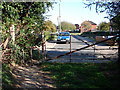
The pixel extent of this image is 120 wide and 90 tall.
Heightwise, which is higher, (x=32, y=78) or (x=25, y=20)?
(x=25, y=20)

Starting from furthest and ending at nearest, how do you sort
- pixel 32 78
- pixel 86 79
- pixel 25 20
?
pixel 25 20 → pixel 32 78 → pixel 86 79

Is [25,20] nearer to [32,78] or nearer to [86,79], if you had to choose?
[32,78]

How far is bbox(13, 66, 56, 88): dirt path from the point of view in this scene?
14.5ft

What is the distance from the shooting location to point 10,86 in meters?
4.03

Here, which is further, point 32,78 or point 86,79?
point 32,78

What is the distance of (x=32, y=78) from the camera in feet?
16.5

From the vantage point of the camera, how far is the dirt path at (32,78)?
4434mm

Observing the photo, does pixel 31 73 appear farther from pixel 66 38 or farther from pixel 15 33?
pixel 66 38

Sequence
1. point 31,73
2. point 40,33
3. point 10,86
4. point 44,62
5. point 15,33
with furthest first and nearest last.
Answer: point 40,33 < point 44,62 < point 15,33 < point 31,73 < point 10,86

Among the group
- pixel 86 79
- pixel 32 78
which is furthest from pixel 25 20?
pixel 86 79

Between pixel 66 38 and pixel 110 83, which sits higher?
pixel 66 38

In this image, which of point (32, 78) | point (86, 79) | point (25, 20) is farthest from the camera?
point (25, 20)

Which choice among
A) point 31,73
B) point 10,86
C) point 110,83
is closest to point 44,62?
point 31,73

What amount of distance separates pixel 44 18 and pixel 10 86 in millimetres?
4539
